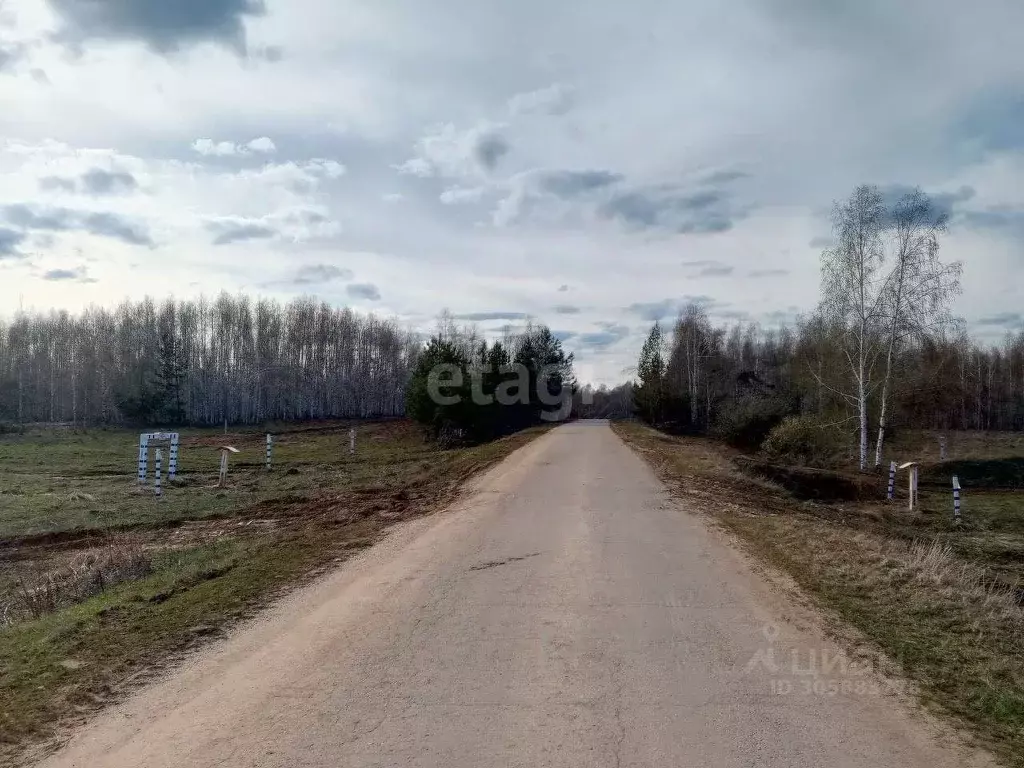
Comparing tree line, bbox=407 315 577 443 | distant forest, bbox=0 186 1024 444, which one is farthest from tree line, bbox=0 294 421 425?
tree line, bbox=407 315 577 443

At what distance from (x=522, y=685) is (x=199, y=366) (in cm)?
7762

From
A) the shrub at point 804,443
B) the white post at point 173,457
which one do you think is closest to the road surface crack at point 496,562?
the white post at point 173,457

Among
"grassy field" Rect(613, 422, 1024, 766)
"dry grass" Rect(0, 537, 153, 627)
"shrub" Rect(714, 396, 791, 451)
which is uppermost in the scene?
"shrub" Rect(714, 396, 791, 451)

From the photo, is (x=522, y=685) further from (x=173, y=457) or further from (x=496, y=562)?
(x=173, y=457)

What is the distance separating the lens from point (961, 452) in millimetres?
38375

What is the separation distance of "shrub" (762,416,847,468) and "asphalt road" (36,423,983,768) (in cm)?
2182

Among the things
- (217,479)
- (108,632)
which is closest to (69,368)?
(217,479)

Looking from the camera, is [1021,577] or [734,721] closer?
[734,721]

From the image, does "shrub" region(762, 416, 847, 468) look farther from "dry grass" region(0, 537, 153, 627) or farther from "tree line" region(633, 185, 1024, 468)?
"dry grass" region(0, 537, 153, 627)

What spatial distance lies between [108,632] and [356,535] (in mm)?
4804

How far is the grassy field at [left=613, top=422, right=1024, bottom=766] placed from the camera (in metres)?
4.84

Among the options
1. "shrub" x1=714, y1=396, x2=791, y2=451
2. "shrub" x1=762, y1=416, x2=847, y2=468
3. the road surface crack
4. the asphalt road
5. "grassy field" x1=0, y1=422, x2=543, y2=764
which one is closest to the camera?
the asphalt road

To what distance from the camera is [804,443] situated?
28969mm

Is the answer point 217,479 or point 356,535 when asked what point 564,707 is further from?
point 217,479
